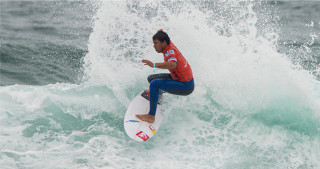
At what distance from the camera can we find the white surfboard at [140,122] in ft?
23.4

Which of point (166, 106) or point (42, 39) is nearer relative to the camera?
point (166, 106)

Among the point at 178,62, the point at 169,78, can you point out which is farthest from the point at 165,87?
the point at 178,62

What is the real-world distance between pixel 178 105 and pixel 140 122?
152 cm

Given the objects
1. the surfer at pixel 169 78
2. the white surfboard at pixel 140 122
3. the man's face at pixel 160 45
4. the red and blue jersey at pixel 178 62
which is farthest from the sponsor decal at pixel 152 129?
the man's face at pixel 160 45

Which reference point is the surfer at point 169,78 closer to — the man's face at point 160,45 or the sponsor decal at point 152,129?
the man's face at point 160,45

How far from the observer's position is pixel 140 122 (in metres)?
7.33

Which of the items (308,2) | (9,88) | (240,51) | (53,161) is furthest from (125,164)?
(308,2)

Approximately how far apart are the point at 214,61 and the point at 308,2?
14.9m

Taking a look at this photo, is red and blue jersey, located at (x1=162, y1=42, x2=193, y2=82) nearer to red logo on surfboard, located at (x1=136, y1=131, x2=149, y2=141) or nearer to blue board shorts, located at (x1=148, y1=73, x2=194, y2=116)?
blue board shorts, located at (x1=148, y1=73, x2=194, y2=116)

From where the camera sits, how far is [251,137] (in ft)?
25.5

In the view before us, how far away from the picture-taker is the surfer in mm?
6543

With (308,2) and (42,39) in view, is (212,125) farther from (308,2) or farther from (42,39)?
(308,2)

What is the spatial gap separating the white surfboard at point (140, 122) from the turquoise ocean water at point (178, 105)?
1.23ft

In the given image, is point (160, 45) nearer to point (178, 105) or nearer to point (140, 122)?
point (140, 122)
